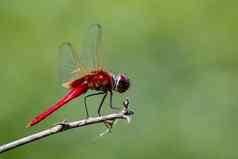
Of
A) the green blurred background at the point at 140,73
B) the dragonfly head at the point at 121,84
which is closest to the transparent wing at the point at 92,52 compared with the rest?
the dragonfly head at the point at 121,84

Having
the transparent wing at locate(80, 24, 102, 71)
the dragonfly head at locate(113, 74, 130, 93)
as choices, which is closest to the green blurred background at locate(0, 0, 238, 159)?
the transparent wing at locate(80, 24, 102, 71)

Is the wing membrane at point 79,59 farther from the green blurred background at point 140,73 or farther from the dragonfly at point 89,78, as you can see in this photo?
the green blurred background at point 140,73

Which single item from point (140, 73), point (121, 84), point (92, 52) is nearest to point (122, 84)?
point (121, 84)

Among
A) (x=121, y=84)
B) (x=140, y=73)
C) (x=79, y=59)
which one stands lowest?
(x=140, y=73)

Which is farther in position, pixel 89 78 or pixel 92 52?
pixel 92 52

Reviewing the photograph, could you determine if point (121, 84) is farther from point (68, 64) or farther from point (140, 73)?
point (140, 73)

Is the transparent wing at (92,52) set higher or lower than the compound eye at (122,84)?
higher
